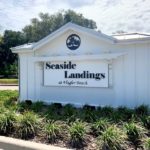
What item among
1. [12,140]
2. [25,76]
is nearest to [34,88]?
[25,76]

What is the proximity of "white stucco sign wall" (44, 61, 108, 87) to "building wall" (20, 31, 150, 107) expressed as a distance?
0.23 metres

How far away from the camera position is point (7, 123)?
964 centimetres

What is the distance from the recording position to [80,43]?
14.8m

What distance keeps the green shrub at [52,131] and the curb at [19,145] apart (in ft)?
1.50

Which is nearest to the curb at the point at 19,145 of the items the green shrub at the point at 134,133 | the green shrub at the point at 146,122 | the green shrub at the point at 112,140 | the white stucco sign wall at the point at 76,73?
the green shrub at the point at 112,140

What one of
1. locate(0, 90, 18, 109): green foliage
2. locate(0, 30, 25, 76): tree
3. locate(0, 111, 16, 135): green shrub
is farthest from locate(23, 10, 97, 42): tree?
locate(0, 111, 16, 135): green shrub

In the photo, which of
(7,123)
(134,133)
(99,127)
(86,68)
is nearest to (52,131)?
(99,127)

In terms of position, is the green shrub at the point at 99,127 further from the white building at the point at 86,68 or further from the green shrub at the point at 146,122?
the white building at the point at 86,68

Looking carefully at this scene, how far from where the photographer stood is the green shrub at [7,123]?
9.50 metres

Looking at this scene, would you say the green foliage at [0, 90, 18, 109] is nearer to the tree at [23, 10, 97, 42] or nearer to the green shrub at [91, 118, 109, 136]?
the green shrub at [91, 118, 109, 136]

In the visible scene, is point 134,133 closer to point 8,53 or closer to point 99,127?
point 99,127

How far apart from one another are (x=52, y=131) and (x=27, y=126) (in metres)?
0.85

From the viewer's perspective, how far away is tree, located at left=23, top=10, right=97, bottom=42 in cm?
7750

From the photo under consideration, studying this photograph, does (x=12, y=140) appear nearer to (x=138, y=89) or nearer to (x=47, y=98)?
(x=138, y=89)
